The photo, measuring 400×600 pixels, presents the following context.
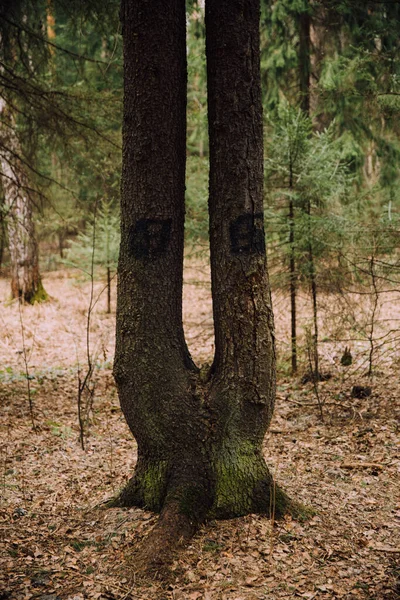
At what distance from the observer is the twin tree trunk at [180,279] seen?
3525 millimetres

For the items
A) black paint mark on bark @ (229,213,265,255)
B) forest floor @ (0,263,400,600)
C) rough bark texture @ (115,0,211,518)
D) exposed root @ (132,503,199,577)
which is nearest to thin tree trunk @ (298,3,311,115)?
forest floor @ (0,263,400,600)

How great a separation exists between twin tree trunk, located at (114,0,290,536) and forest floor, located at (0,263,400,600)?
32 cm

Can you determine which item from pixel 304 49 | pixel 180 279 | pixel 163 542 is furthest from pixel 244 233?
pixel 304 49

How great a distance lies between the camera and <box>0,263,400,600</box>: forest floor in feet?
10.2

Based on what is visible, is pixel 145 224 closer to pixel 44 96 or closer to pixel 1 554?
pixel 1 554

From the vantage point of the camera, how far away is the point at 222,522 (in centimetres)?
361

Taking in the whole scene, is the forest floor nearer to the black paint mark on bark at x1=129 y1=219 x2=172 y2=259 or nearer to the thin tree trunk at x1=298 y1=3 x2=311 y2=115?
the black paint mark on bark at x1=129 y1=219 x2=172 y2=259

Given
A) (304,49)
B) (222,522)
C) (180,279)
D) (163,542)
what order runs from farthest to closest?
(304,49), (180,279), (222,522), (163,542)

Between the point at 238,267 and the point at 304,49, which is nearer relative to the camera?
the point at 238,267

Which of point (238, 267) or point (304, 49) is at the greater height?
point (304, 49)

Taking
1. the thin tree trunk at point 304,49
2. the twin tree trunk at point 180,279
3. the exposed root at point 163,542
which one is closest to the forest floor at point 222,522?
the exposed root at point 163,542

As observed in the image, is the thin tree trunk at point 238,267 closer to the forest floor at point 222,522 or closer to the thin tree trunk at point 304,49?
the forest floor at point 222,522

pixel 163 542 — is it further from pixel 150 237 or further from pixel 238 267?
pixel 150 237

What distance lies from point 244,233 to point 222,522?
2070 mm
